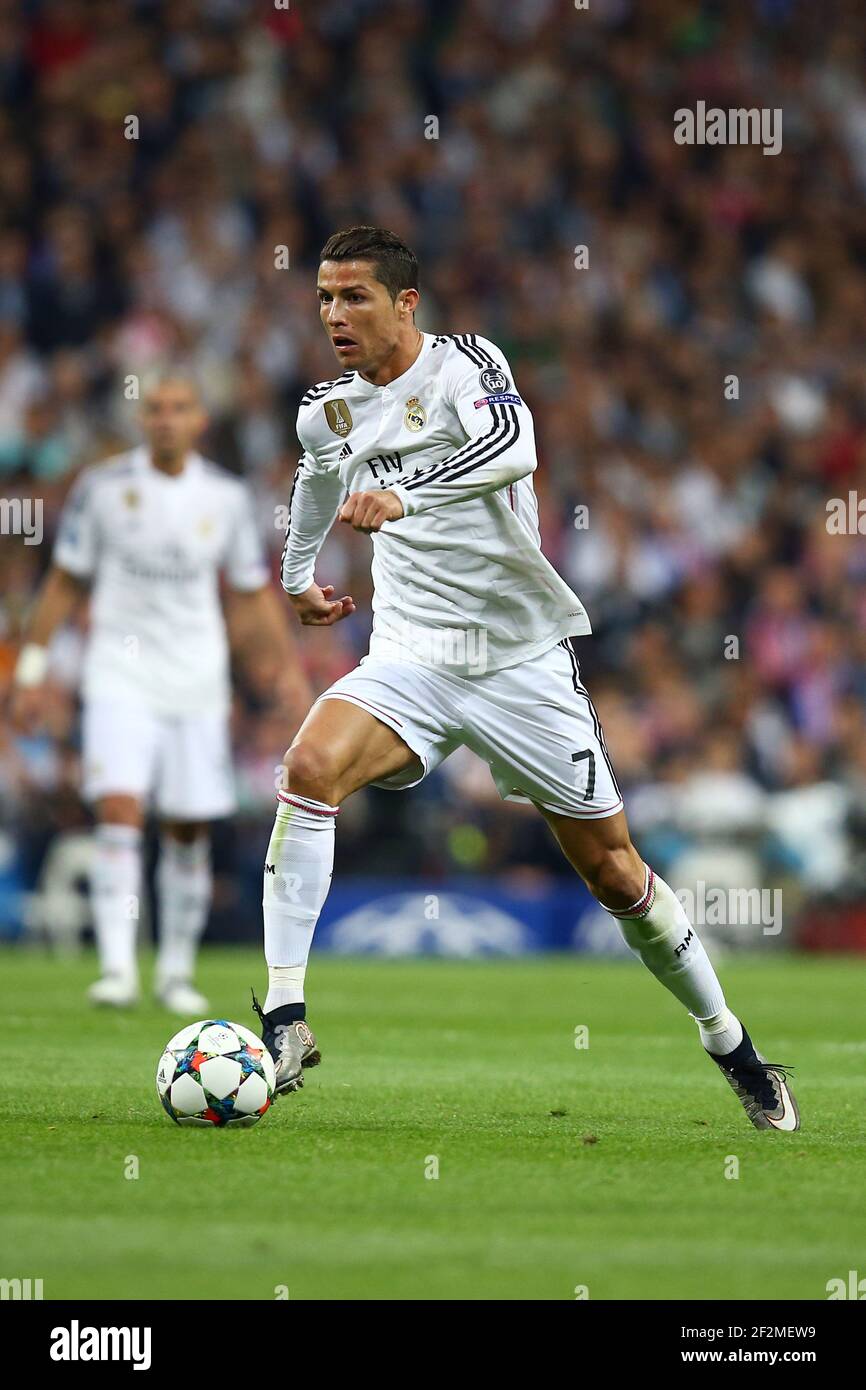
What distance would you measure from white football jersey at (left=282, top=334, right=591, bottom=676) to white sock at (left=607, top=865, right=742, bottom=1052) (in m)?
0.84

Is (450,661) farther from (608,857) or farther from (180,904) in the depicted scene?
(180,904)

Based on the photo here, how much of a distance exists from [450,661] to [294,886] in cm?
84

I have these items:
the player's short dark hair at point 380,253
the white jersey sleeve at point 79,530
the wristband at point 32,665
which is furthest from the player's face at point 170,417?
the player's short dark hair at point 380,253

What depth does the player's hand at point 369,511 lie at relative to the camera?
5.41m

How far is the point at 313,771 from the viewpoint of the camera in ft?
19.4

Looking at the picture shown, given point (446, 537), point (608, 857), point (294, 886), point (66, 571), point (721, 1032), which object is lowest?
point (721, 1032)

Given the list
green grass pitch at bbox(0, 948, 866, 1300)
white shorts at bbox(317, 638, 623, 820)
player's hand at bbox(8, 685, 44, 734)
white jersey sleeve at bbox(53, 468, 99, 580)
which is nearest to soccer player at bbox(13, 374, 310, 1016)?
white jersey sleeve at bbox(53, 468, 99, 580)

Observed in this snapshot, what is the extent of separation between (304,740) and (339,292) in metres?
1.37

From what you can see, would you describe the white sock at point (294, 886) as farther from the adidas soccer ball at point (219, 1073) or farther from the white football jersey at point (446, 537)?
the white football jersey at point (446, 537)

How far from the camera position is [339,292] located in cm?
622

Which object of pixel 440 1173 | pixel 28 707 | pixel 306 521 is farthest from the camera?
pixel 28 707

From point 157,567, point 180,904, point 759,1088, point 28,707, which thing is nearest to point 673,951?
point 759,1088

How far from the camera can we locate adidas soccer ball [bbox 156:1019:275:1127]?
18.8 feet
